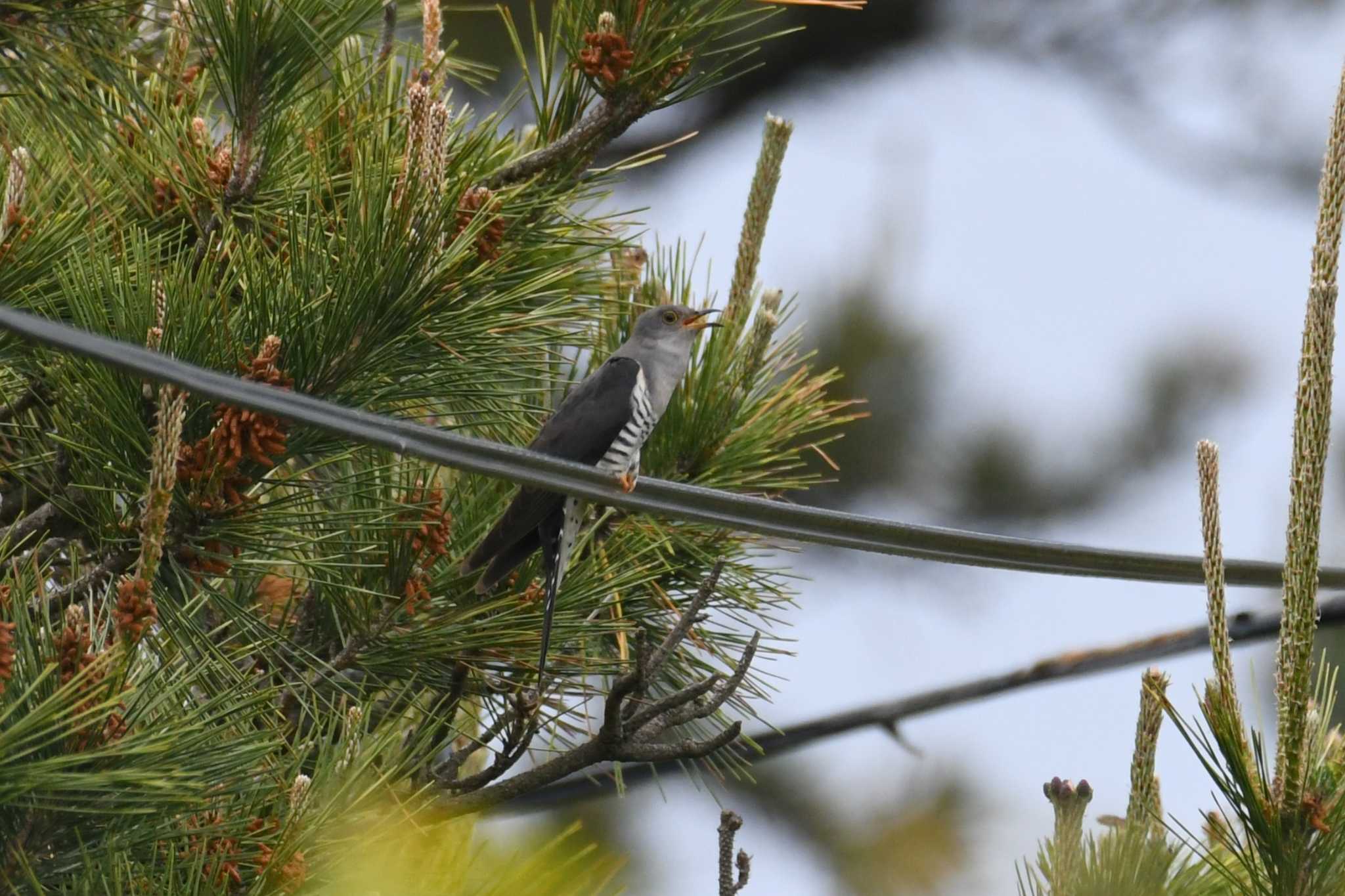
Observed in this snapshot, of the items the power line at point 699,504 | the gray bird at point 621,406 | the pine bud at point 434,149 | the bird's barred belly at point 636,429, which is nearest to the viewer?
the power line at point 699,504

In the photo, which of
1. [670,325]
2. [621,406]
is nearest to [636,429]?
[621,406]

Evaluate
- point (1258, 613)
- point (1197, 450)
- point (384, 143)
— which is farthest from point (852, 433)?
point (1197, 450)

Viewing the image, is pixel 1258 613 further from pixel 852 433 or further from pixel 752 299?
pixel 852 433

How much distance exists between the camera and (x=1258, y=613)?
2.28 metres

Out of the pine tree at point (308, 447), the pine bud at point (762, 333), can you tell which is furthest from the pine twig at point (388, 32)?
the pine bud at point (762, 333)

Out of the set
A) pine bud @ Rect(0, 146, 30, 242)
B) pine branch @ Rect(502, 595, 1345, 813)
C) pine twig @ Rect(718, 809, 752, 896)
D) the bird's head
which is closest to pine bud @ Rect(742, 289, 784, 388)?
the bird's head

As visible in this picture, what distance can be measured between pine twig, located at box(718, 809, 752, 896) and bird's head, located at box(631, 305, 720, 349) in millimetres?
1223

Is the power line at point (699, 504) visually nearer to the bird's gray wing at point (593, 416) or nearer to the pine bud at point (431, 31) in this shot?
the pine bud at point (431, 31)

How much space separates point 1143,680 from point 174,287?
3.78ft

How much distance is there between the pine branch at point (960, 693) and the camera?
8.16 ft

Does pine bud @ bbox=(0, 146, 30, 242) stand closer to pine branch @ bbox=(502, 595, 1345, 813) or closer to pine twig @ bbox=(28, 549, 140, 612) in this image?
pine twig @ bbox=(28, 549, 140, 612)

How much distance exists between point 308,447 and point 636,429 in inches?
33.9

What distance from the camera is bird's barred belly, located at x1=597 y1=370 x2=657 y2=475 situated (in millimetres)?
2738

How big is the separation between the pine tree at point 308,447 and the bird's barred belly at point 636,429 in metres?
0.05
